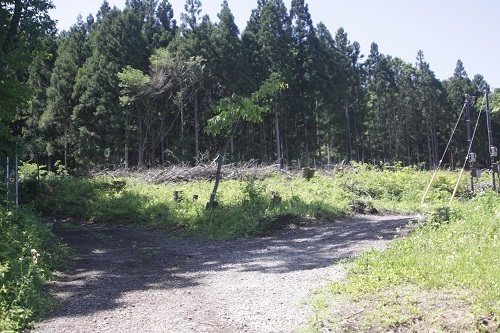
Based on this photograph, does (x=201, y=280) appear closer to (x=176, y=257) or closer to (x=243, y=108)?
(x=176, y=257)

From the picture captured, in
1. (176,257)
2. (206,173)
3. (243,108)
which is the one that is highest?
(243,108)

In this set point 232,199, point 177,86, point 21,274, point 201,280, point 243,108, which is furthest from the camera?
point 177,86

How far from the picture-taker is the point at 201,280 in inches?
239

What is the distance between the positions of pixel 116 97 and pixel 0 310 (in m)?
28.6

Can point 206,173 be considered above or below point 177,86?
below

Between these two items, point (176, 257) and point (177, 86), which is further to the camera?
point (177, 86)

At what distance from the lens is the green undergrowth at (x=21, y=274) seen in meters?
4.19

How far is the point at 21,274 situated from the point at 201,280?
90.8 inches

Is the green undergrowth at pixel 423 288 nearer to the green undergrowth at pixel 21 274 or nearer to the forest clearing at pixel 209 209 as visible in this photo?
the forest clearing at pixel 209 209

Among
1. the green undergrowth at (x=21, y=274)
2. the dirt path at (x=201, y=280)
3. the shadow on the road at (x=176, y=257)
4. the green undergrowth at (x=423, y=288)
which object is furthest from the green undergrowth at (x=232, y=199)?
the green undergrowth at (x=21, y=274)

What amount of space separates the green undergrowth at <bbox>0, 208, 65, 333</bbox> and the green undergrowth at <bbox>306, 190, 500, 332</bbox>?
286cm

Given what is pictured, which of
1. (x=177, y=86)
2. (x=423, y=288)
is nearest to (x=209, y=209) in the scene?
(x=423, y=288)

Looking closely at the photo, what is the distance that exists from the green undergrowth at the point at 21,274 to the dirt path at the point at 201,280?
0.77 ft

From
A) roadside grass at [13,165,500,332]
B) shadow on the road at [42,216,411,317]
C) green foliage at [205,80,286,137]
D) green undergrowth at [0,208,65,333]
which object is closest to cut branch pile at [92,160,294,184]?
roadside grass at [13,165,500,332]
